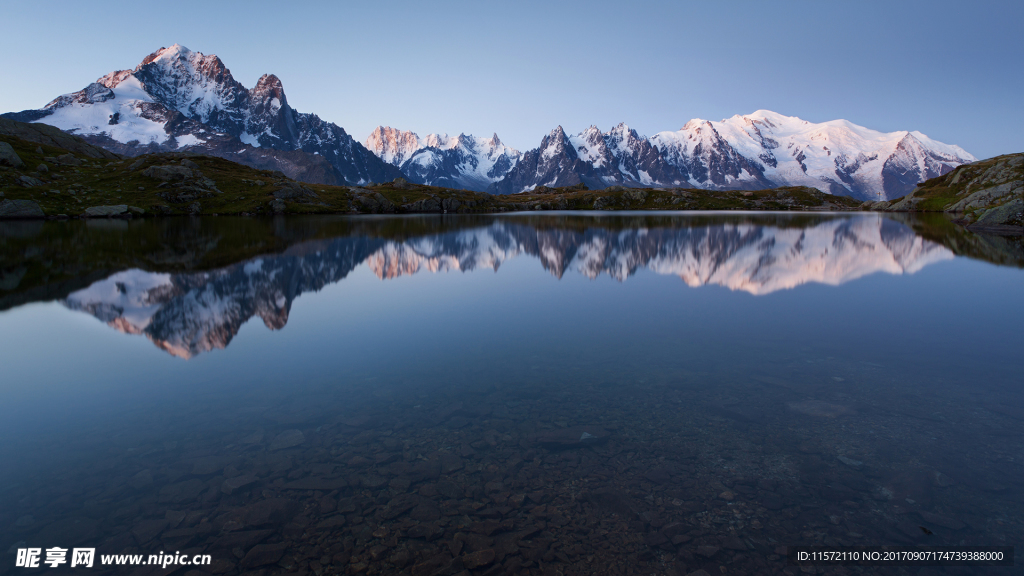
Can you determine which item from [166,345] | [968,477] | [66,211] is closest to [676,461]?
[968,477]

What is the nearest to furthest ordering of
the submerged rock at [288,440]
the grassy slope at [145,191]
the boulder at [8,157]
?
the submerged rock at [288,440]
the grassy slope at [145,191]
the boulder at [8,157]

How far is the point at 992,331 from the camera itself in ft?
68.3

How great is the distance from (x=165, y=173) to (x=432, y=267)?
499 ft

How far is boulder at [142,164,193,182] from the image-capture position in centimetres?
14662

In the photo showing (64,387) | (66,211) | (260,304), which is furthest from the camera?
(66,211)

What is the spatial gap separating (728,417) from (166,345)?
21.1 meters

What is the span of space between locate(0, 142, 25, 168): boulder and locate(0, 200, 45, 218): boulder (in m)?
36.6

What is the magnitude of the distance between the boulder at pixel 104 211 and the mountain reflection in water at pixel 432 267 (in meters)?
89.2

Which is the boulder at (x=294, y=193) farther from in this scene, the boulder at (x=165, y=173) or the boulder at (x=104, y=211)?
the boulder at (x=104, y=211)

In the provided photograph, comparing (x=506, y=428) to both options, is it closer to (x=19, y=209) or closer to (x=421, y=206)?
(x=19, y=209)

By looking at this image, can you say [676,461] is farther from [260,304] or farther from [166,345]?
[260,304]

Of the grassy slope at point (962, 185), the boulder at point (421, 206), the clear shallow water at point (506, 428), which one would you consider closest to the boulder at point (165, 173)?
the boulder at point (421, 206)

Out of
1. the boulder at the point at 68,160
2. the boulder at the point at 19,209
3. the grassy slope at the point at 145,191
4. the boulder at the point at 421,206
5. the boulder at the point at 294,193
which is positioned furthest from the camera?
the boulder at the point at 421,206

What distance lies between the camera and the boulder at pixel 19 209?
97000mm
